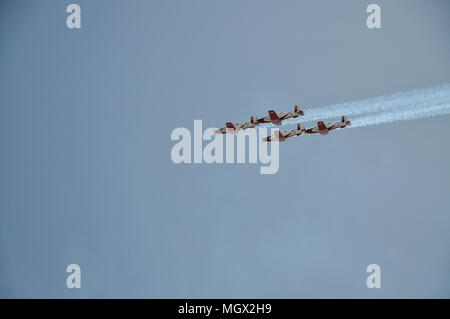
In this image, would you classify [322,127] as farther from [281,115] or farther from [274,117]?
[274,117]

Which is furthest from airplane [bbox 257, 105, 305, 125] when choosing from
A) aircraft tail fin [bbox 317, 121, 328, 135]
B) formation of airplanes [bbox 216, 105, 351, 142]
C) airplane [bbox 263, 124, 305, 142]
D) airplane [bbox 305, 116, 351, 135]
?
airplane [bbox 263, 124, 305, 142]

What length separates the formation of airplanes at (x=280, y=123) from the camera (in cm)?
3634

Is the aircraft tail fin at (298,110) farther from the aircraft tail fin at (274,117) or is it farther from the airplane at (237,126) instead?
the airplane at (237,126)

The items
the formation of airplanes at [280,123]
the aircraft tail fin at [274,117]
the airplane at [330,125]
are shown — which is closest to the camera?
the aircraft tail fin at [274,117]

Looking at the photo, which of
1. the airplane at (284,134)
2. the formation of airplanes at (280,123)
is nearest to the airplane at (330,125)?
the formation of airplanes at (280,123)

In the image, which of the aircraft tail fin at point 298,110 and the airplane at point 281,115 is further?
the aircraft tail fin at point 298,110

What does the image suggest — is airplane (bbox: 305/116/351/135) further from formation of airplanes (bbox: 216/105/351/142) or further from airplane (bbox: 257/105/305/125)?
airplane (bbox: 257/105/305/125)

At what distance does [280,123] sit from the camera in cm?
3666
